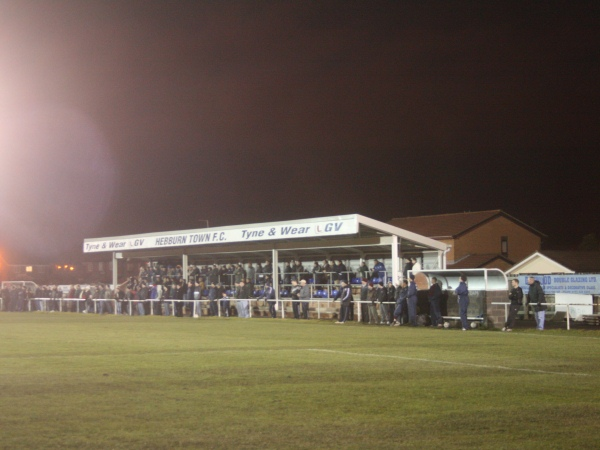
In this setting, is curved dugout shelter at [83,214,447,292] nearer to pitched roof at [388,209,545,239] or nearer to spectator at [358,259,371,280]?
spectator at [358,259,371,280]

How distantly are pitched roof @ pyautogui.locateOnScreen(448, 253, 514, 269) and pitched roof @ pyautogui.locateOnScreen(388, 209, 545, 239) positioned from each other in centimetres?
232

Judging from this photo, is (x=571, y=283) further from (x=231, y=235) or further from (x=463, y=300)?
(x=463, y=300)

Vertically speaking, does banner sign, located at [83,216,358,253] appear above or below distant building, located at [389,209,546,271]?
below

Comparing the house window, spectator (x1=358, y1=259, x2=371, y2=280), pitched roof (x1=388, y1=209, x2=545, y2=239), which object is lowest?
spectator (x1=358, y1=259, x2=371, y2=280)

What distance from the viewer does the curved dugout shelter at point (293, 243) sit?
3216cm

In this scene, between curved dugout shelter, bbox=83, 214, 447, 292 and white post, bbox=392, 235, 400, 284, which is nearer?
white post, bbox=392, 235, 400, 284

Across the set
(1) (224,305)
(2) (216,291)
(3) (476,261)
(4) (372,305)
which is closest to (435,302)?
(4) (372,305)

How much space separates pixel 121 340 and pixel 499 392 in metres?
12.1

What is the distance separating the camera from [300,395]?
1052 centimetres

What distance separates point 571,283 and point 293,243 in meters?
14.0

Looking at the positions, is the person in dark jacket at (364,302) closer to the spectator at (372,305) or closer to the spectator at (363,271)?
the spectator at (372,305)

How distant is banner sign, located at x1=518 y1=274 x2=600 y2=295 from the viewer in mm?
39781

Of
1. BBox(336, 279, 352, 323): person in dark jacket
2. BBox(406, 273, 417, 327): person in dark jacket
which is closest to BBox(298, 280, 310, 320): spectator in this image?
BBox(336, 279, 352, 323): person in dark jacket

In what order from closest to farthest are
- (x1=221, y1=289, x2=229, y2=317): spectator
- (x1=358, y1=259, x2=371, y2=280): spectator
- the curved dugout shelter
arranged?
the curved dugout shelter
(x1=358, y1=259, x2=371, y2=280): spectator
(x1=221, y1=289, x2=229, y2=317): spectator
